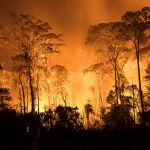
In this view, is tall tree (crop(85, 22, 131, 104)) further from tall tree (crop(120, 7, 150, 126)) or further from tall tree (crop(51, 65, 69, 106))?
tall tree (crop(51, 65, 69, 106))

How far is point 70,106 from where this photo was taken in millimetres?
7473

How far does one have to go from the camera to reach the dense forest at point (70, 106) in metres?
4.08

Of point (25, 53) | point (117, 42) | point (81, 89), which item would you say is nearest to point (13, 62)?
point (25, 53)

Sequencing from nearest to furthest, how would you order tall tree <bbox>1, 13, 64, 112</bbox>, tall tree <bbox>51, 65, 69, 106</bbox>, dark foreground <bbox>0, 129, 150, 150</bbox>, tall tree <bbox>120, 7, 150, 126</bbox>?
1. dark foreground <bbox>0, 129, 150, 150</bbox>
2. tall tree <bbox>120, 7, 150, 126</bbox>
3. tall tree <bbox>1, 13, 64, 112</bbox>
4. tall tree <bbox>51, 65, 69, 106</bbox>

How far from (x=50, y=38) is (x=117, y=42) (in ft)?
18.4

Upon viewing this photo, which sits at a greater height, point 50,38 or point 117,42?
point 50,38

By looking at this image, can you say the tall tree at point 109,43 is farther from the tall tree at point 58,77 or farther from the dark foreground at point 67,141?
the dark foreground at point 67,141

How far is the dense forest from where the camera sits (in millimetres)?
4082

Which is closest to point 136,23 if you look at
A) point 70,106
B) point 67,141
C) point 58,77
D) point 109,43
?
point 109,43

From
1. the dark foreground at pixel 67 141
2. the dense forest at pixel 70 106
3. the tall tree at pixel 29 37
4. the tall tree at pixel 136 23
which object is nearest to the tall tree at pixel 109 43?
the dense forest at pixel 70 106

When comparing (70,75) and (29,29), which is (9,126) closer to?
(29,29)

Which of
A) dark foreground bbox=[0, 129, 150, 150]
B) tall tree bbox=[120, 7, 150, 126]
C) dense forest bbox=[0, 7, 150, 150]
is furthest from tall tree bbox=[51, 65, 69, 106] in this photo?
dark foreground bbox=[0, 129, 150, 150]

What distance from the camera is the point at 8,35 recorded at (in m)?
9.89

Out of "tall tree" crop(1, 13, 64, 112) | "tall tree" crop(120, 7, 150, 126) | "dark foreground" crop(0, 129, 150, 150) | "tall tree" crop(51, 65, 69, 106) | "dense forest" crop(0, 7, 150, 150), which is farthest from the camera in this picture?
"tall tree" crop(51, 65, 69, 106)
